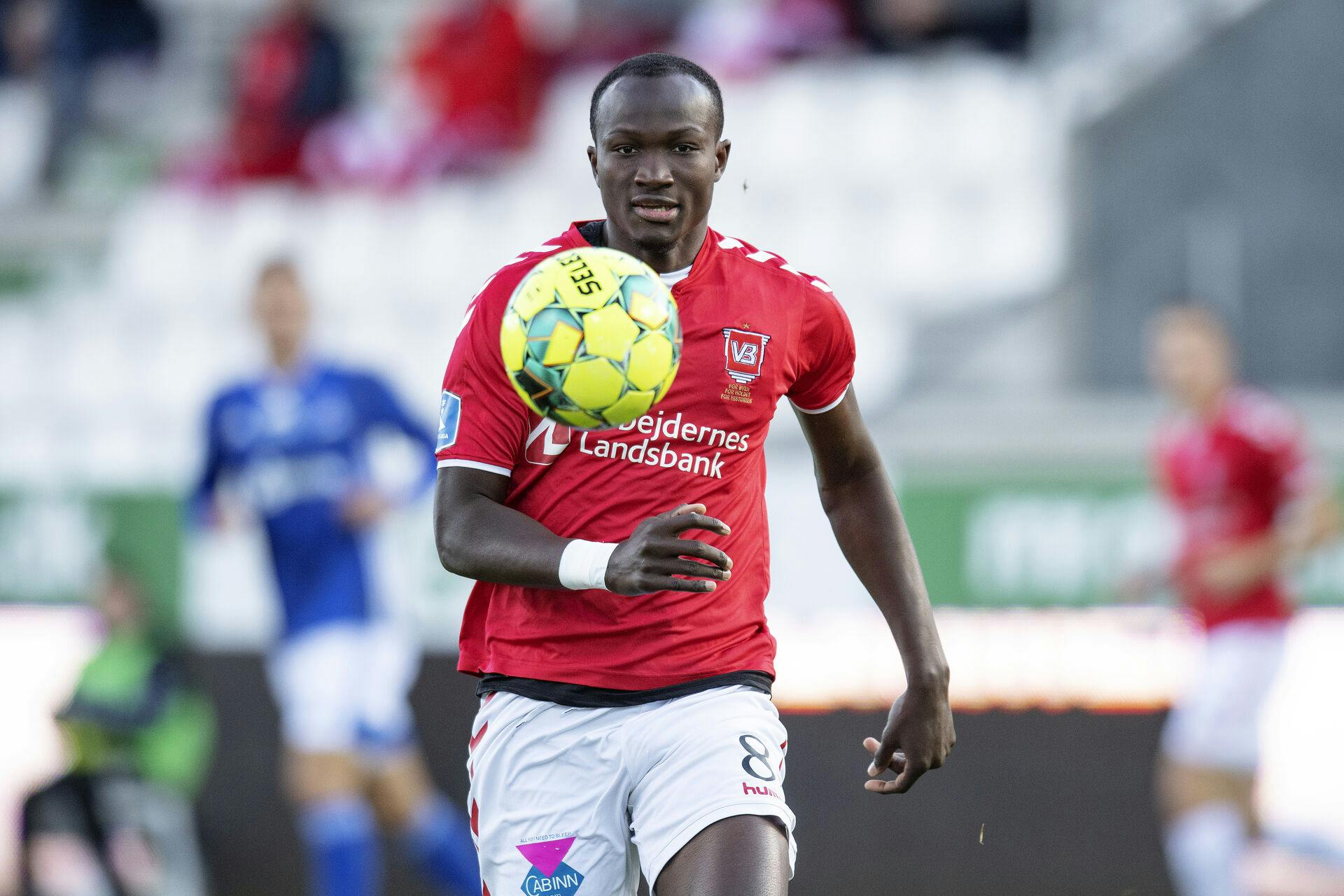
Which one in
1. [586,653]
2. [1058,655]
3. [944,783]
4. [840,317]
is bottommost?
[944,783]

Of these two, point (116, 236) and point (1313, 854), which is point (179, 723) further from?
point (1313, 854)

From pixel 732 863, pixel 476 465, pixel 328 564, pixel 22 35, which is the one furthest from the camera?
pixel 22 35

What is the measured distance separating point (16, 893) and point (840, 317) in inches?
259

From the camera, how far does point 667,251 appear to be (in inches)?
136

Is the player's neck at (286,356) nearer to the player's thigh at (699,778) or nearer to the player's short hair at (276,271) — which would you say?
the player's short hair at (276,271)

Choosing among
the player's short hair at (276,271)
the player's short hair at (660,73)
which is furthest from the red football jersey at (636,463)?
the player's short hair at (276,271)

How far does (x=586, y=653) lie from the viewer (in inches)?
135

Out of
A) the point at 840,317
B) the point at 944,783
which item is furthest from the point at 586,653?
the point at 944,783

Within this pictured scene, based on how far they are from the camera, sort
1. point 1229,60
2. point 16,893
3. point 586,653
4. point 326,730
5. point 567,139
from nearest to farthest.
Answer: point 586,653
point 326,730
point 16,893
point 1229,60
point 567,139

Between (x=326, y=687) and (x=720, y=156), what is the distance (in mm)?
4446

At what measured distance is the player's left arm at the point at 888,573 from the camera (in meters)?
3.55

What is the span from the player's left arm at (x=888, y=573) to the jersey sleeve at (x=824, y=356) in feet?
A: 0.18

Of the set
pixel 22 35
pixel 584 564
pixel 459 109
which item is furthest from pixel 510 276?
pixel 22 35

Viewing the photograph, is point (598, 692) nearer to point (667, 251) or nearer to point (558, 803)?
point (558, 803)
